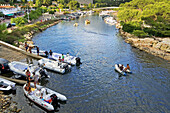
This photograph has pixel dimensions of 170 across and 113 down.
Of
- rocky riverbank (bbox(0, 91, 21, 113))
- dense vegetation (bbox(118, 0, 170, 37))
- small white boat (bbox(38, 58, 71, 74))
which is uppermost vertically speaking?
dense vegetation (bbox(118, 0, 170, 37))

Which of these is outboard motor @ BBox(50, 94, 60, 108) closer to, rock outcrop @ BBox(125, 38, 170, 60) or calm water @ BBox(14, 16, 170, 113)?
calm water @ BBox(14, 16, 170, 113)

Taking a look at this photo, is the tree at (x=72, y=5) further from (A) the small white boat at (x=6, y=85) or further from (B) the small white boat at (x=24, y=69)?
(A) the small white boat at (x=6, y=85)

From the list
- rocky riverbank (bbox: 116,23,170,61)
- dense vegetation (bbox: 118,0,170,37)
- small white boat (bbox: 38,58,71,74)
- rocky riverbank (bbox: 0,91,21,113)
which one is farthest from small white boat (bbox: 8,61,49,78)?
dense vegetation (bbox: 118,0,170,37)

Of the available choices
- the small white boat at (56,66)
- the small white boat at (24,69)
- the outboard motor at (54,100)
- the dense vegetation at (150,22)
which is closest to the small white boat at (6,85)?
the small white boat at (24,69)

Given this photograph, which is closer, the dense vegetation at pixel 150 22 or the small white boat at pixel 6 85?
the small white boat at pixel 6 85

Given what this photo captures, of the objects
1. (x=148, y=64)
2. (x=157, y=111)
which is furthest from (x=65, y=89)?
(x=148, y=64)

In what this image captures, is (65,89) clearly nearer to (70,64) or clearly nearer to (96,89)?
(96,89)

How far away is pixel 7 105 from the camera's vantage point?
18703 millimetres

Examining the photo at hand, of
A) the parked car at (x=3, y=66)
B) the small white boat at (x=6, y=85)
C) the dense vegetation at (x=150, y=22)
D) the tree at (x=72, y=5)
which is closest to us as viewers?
the small white boat at (x=6, y=85)

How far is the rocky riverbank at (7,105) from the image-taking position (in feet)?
58.6

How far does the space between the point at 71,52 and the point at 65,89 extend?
59.4 feet

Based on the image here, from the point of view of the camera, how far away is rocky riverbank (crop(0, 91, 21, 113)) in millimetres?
17866

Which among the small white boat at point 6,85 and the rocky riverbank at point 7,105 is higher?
the small white boat at point 6,85

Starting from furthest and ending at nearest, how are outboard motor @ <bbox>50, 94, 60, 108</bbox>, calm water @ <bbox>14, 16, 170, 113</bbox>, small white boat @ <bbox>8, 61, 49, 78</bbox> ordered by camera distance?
small white boat @ <bbox>8, 61, 49, 78</bbox>
calm water @ <bbox>14, 16, 170, 113</bbox>
outboard motor @ <bbox>50, 94, 60, 108</bbox>
